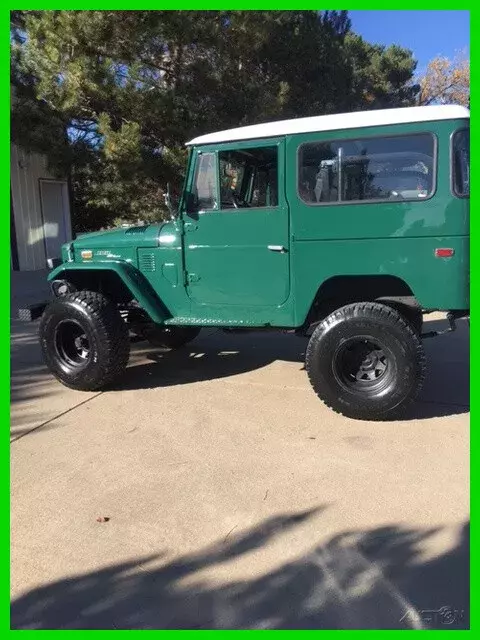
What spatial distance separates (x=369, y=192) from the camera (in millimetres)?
4047

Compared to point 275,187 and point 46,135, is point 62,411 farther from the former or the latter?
point 46,135

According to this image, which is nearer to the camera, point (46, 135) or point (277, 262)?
point (277, 262)

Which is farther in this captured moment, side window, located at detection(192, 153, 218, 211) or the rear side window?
side window, located at detection(192, 153, 218, 211)

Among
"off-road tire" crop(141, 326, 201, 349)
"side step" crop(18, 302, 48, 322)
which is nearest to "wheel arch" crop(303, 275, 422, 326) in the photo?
"off-road tire" crop(141, 326, 201, 349)

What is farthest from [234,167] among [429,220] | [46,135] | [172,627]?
[46,135]

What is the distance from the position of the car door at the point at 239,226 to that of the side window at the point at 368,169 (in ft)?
0.81

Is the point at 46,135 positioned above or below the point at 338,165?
above

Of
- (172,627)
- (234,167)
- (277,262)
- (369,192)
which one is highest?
(234,167)

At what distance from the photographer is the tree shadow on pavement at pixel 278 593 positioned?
7.14 feet

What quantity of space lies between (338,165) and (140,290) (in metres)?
2.08

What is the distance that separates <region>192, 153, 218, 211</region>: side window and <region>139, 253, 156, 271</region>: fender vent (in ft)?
2.20

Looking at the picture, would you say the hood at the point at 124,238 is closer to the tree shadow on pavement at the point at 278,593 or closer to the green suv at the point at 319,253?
the green suv at the point at 319,253

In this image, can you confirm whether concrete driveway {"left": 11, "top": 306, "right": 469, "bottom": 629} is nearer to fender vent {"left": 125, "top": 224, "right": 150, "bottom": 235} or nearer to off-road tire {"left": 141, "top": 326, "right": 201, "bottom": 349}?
off-road tire {"left": 141, "top": 326, "right": 201, "bottom": 349}

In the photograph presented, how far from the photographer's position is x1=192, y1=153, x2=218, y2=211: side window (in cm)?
449
